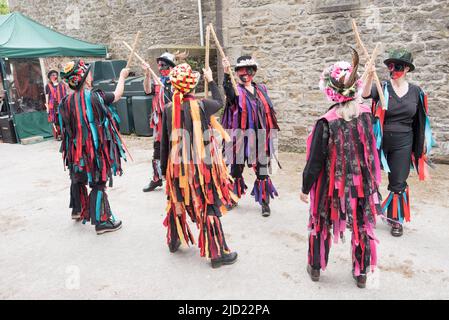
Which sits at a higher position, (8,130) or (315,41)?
(315,41)

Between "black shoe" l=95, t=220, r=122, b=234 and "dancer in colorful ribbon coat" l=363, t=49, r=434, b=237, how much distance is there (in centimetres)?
287

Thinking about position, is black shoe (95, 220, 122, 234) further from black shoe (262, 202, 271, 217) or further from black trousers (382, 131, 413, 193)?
black trousers (382, 131, 413, 193)

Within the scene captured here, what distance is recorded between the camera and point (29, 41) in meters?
9.38

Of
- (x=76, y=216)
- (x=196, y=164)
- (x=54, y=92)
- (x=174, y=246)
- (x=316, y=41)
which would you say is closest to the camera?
(x=196, y=164)

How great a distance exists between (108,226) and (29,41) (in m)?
7.33

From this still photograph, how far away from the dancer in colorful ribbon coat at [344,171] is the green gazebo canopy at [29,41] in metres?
8.46

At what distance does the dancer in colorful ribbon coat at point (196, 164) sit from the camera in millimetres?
3121

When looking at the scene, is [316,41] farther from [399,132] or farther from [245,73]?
[399,132]

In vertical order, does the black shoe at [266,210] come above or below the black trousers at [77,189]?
below

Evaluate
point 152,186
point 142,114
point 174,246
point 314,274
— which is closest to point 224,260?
point 174,246

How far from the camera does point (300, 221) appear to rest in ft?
13.9

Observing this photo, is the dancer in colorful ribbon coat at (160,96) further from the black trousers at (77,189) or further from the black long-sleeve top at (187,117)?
the black long-sleeve top at (187,117)

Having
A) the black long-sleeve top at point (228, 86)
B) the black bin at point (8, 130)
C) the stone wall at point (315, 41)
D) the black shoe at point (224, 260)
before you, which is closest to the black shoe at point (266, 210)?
the black shoe at point (224, 260)
